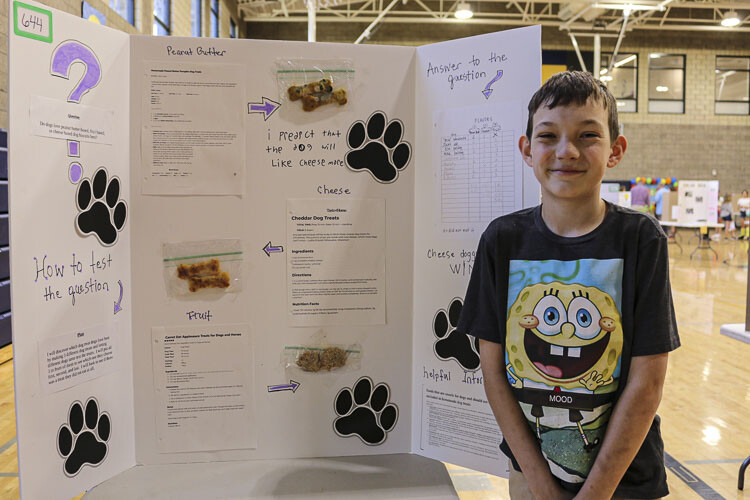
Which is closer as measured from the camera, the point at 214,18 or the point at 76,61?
the point at 76,61

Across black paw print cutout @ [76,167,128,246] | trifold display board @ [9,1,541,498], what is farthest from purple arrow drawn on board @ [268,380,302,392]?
black paw print cutout @ [76,167,128,246]

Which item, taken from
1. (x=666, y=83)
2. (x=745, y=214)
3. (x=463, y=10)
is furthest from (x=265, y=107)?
(x=666, y=83)

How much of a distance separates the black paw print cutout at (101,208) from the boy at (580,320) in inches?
44.8

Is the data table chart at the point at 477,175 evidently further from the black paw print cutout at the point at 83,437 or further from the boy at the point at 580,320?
the black paw print cutout at the point at 83,437

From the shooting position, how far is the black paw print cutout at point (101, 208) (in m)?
1.64

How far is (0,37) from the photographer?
452 centimetres

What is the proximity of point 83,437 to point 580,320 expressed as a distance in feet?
4.61

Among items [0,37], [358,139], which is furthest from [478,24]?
[358,139]

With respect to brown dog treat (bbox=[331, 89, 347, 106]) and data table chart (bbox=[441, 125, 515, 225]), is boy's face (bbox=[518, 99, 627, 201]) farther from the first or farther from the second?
brown dog treat (bbox=[331, 89, 347, 106])

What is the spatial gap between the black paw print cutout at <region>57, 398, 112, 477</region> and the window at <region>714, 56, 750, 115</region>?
16801 millimetres

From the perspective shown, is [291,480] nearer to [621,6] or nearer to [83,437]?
[83,437]

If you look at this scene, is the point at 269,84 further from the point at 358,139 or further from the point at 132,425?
the point at 132,425

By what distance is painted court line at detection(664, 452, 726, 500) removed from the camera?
7.42ft

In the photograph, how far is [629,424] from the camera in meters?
1.09
